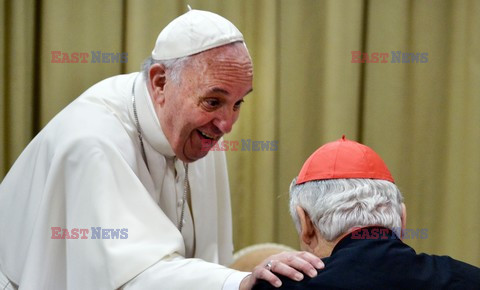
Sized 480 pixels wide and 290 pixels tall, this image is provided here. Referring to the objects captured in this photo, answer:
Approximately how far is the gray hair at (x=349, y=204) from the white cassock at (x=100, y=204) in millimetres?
469

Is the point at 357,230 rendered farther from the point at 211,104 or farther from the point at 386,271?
the point at 211,104

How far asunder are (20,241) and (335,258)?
144 centimetres

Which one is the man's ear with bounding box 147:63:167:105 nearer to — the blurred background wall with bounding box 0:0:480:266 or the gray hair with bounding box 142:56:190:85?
the gray hair with bounding box 142:56:190:85

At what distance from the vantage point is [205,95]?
277cm

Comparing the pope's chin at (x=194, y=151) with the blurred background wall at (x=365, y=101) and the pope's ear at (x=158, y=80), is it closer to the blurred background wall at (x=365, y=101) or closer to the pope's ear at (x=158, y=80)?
the pope's ear at (x=158, y=80)

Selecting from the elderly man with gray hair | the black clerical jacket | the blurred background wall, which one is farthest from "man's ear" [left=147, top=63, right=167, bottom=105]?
the blurred background wall

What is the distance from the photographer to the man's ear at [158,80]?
2894 millimetres

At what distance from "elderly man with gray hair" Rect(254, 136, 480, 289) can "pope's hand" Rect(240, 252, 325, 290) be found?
0.02 meters

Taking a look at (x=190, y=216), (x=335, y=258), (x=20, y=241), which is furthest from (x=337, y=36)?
(x=335, y=258)

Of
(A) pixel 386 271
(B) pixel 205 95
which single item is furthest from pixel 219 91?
(A) pixel 386 271

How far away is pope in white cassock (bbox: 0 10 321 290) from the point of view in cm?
260

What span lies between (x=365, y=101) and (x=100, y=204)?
8.08 feet

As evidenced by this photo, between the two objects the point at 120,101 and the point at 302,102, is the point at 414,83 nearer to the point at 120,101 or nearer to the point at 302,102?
the point at 302,102

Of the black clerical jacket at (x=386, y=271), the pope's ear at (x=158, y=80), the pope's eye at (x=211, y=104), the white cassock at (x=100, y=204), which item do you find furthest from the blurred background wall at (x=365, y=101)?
the black clerical jacket at (x=386, y=271)
